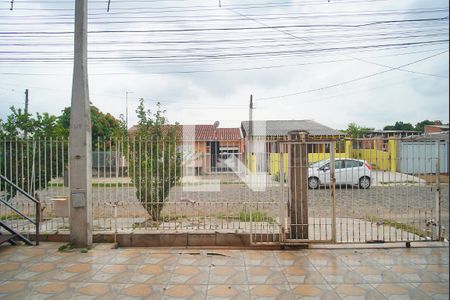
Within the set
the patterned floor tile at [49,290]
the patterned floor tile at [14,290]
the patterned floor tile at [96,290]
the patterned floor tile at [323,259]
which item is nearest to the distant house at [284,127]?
the patterned floor tile at [323,259]

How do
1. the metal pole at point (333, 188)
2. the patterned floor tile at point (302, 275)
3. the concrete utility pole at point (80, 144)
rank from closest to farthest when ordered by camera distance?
the patterned floor tile at point (302, 275)
the metal pole at point (333, 188)
the concrete utility pole at point (80, 144)

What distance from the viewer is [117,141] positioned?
228 inches

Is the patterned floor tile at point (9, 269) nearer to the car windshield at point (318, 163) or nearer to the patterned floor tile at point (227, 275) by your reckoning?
the patterned floor tile at point (227, 275)

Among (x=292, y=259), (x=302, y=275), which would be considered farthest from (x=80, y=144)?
(x=302, y=275)

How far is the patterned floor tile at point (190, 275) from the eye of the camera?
4.16m

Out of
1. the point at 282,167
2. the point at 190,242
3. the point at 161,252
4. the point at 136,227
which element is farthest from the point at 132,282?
the point at 282,167

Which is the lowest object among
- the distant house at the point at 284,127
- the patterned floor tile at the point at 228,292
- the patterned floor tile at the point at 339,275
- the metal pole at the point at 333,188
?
the patterned floor tile at the point at 228,292

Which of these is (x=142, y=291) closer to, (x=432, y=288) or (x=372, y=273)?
(x=372, y=273)

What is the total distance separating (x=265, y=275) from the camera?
4.35 m

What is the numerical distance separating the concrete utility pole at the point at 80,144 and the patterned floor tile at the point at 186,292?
237cm

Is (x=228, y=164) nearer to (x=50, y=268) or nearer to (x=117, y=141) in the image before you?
(x=117, y=141)

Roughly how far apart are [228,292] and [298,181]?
236 centimetres

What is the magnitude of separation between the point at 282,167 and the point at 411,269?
244 cm

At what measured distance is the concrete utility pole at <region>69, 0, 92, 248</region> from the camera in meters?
5.52
